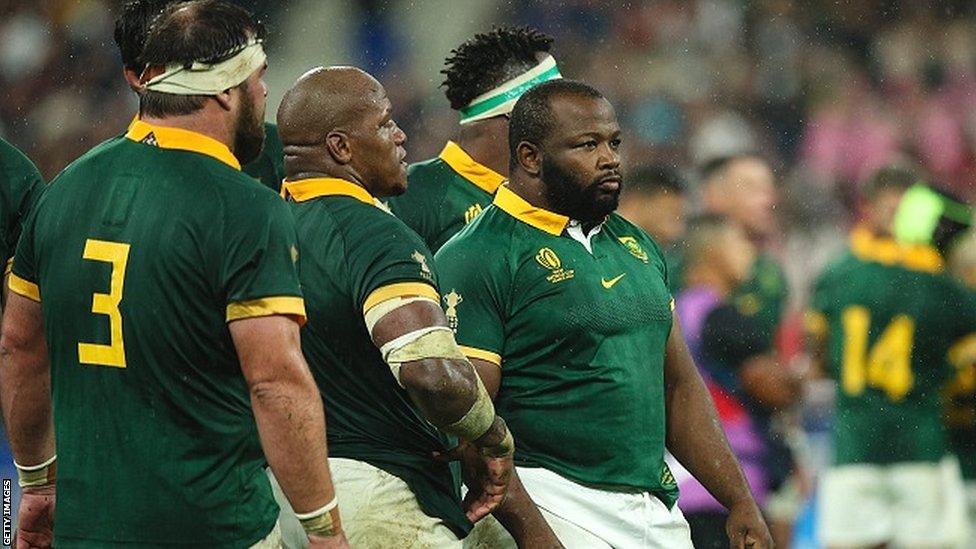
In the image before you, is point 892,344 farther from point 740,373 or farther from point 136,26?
point 136,26

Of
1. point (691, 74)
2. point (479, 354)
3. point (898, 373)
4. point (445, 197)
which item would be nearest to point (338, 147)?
point (479, 354)

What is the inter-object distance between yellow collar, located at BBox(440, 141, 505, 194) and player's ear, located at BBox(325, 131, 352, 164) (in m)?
1.30

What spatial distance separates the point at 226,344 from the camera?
158 inches

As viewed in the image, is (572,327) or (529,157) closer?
(572,327)

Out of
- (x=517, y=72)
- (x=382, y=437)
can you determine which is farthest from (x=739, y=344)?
(x=382, y=437)

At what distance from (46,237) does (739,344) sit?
5.24 m

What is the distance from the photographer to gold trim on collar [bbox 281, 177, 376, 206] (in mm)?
4707

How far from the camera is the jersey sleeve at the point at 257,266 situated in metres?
3.91

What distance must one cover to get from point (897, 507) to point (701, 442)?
4.73 meters

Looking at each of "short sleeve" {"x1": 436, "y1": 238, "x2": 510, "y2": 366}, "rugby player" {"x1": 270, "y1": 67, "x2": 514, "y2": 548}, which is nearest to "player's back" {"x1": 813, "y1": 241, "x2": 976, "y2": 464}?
"short sleeve" {"x1": 436, "y1": 238, "x2": 510, "y2": 366}

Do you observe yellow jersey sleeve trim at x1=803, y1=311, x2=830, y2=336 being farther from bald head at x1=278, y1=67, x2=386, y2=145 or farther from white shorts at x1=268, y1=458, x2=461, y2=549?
white shorts at x1=268, y1=458, x2=461, y2=549

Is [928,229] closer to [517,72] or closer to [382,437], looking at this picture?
[517,72]

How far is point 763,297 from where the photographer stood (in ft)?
31.4

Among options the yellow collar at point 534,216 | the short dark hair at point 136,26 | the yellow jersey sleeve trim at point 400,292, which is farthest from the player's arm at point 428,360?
the short dark hair at point 136,26
